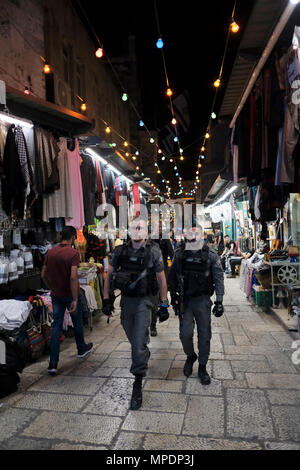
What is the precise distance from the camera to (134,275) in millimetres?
4180

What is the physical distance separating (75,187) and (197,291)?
2.88m

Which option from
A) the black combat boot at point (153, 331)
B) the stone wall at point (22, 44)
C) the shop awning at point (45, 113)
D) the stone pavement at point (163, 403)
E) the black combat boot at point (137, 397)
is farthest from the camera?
the stone wall at point (22, 44)

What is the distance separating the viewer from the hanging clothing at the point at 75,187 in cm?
585

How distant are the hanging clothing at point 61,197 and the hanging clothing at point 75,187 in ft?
0.33

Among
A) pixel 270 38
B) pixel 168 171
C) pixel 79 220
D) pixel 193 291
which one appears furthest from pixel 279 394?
pixel 168 171

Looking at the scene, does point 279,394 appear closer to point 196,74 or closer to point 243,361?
point 243,361

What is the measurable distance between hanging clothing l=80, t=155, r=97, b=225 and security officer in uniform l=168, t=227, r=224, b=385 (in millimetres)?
2340

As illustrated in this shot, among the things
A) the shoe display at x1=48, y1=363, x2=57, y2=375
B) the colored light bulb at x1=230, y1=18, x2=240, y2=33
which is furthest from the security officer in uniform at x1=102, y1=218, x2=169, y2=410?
the colored light bulb at x1=230, y1=18, x2=240, y2=33

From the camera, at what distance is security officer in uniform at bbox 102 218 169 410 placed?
394cm

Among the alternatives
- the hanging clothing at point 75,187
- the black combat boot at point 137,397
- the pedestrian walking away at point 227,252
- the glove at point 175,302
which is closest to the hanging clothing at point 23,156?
the hanging clothing at point 75,187

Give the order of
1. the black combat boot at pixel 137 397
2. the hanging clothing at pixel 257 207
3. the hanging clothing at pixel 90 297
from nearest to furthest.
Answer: the black combat boot at pixel 137 397 < the hanging clothing at pixel 257 207 < the hanging clothing at pixel 90 297

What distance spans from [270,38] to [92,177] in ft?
12.6

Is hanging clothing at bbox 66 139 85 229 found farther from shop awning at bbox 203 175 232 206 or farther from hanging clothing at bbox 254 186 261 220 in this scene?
shop awning at bbox 203 175 232 206

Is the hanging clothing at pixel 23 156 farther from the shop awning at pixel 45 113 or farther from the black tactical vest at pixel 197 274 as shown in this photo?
the black tactical vest at pixel 197 274
